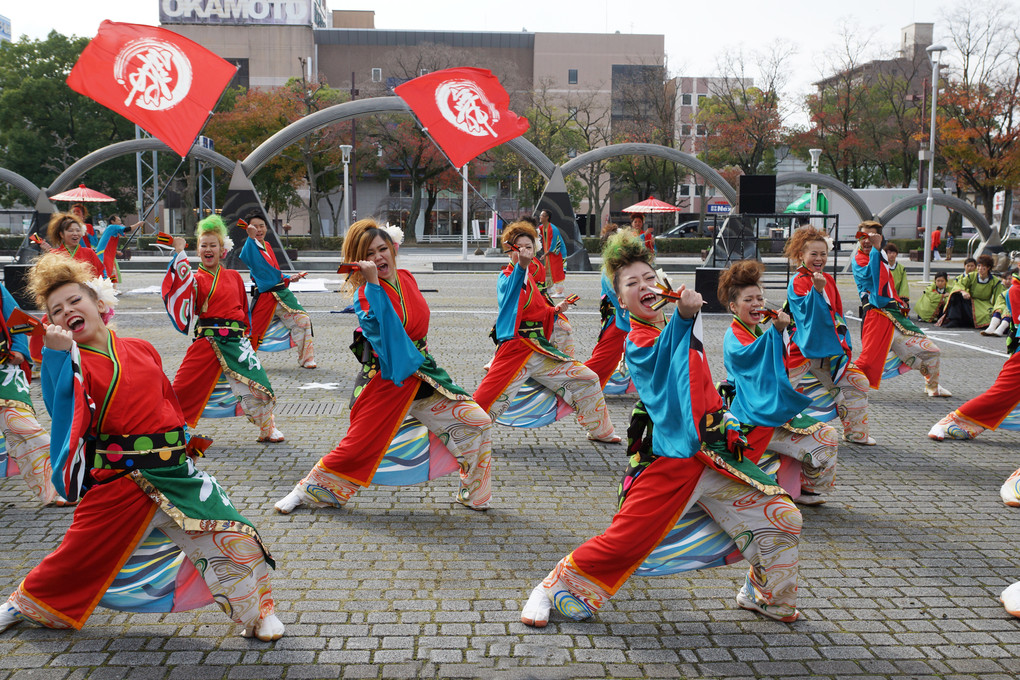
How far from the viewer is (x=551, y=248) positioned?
35.0 ft

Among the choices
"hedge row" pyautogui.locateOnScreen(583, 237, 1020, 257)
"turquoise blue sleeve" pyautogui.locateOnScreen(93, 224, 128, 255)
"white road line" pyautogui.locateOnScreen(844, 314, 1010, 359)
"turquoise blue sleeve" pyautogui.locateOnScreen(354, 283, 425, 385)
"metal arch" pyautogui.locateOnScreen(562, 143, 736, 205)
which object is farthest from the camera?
"hedge row" pyautogui.locateOnScreen(583, 237, 1020, 257)

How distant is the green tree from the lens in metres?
42.9

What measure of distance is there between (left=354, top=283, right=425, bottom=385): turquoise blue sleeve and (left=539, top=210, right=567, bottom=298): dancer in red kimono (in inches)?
215

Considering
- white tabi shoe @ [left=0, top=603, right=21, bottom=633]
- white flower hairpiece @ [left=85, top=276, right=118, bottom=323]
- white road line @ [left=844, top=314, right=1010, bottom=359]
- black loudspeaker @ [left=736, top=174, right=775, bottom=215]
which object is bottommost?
white road line @ [left=844, top=314, right=1010, bottom=359]

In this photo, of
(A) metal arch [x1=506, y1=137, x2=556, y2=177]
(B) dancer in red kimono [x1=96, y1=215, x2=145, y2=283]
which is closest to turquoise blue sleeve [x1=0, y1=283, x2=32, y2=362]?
(B) dancer in red kimono [x1=96, y1=215, x2=145, y2=283]

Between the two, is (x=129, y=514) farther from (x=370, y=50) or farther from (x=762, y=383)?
(x=370, y=50)

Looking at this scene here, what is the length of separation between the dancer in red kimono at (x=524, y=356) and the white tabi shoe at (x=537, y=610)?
2.67m

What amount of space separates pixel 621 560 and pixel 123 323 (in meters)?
12.7

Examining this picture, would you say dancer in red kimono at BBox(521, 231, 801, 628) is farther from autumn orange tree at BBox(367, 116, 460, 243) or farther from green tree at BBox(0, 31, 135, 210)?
green tree at BBox(0, 31, 135, 210)

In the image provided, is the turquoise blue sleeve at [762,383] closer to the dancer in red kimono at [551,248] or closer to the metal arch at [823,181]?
the dancer in red kimono at [551,248]

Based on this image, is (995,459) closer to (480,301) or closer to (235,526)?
(235,526)

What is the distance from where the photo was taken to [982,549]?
4848 millimetres

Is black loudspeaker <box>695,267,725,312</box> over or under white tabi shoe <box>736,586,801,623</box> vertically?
over

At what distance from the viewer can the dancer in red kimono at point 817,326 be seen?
6.28m
